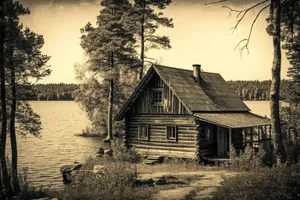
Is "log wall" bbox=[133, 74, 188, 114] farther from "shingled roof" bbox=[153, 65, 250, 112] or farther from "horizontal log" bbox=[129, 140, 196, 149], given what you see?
"horizontal log" bbox=[129, 140, 196, 149]

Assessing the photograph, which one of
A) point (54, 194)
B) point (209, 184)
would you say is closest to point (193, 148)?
point (209, 184)

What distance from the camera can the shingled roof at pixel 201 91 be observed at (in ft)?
82.8

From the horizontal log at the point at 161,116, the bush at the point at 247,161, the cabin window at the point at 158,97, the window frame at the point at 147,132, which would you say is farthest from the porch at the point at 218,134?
the window frame at the point at 147,132

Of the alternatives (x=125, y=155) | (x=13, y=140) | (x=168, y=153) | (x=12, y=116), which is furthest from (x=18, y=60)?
(x=168, y=153)

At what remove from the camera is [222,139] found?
25797 millimetres

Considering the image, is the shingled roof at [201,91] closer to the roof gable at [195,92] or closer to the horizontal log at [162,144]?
the roof gable at [195,92]

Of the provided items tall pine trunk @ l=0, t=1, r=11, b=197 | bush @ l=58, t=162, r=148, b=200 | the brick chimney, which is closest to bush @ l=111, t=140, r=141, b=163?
the brick chimney

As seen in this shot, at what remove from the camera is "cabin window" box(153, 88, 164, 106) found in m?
26.2

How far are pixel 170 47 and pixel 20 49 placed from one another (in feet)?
62.4

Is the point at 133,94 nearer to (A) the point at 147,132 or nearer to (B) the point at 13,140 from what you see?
(A) the point at 147,132

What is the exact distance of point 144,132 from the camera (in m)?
27.6

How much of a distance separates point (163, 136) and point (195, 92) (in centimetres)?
417

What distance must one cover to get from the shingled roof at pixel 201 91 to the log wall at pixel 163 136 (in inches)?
61.3

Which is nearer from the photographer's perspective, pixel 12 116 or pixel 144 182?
pixel 144 182
